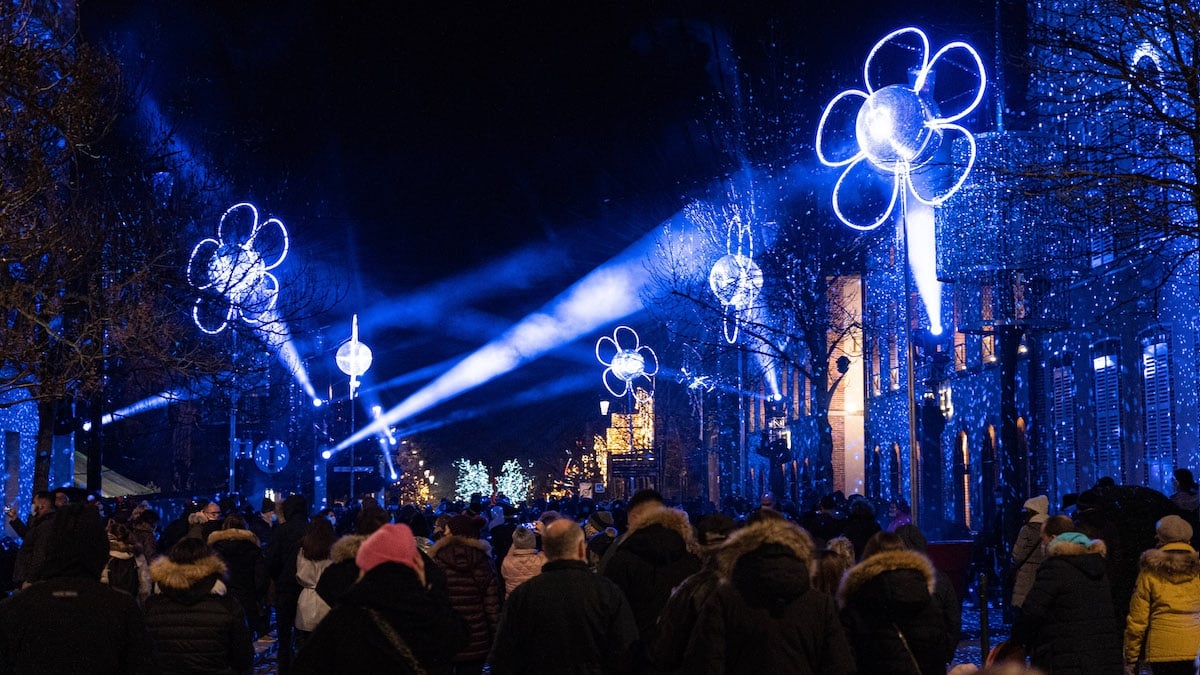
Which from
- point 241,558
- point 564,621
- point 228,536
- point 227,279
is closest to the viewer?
point 564,621

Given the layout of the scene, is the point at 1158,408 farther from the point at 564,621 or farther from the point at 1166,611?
the point at 564,621

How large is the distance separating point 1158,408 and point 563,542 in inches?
753

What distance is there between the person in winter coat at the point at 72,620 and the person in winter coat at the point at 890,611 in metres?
3.49

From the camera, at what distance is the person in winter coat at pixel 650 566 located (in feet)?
30.2

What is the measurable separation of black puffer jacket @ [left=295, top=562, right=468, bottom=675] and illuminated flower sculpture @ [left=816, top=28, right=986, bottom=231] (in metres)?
13.7

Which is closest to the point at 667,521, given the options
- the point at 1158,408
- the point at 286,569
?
the point at 286,569

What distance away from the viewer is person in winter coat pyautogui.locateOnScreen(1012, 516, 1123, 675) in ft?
31.6

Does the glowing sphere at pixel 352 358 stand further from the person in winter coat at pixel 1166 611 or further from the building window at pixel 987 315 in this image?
the person in winter coat at pixel 1166 611

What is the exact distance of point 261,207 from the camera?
3841cm

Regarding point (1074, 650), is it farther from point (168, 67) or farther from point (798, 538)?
point (168, 67)

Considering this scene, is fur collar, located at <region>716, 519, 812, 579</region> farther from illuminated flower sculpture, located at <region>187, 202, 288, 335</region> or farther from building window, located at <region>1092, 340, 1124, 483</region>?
building window, located at <region>1092, 340, 1124, 483</region>

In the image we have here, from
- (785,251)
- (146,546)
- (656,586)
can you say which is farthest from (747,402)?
(656,586)

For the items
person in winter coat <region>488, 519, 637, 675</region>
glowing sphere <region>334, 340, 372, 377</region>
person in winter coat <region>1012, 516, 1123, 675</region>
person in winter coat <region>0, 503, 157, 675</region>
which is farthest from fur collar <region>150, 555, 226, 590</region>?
glowing sphere <region>334, 340, 372, 377</region>

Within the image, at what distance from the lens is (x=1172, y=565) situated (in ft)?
34.3
